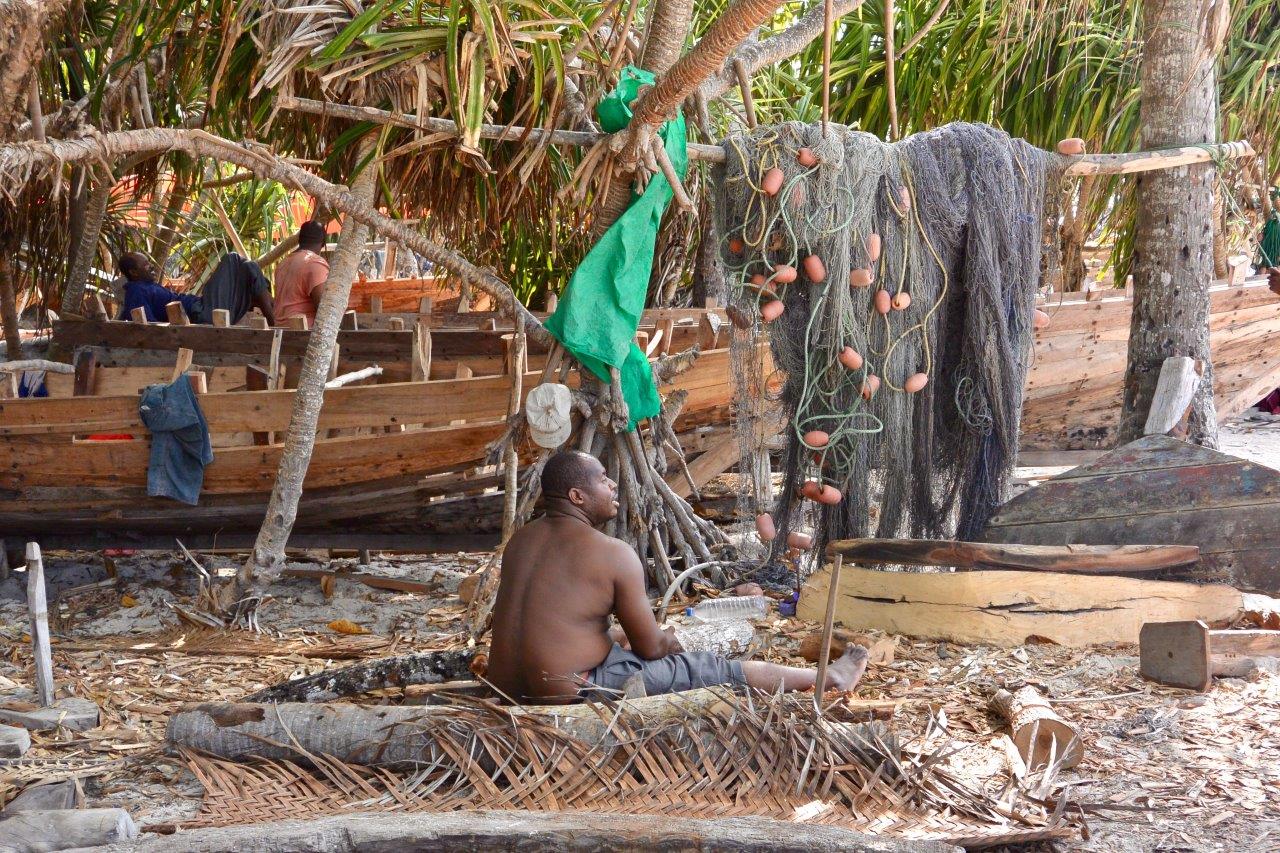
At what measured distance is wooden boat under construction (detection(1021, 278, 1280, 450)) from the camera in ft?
28.4

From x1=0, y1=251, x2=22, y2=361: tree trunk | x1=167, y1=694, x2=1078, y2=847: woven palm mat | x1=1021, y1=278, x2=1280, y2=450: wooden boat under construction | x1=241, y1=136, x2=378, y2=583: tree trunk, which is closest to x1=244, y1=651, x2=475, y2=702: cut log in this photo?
x1=167, y1=694, x2=1078, y2=847: woven palm mat

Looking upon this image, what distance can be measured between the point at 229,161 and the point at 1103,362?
664 cm

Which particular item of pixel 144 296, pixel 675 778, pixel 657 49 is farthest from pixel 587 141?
pixel 144 296

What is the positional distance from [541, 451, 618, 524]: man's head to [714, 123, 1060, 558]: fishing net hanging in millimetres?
1500

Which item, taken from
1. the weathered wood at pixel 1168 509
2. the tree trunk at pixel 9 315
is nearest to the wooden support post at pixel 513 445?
the weathered wood at pixel 1168 509

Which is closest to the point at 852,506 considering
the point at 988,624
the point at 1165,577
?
the point at 988,624

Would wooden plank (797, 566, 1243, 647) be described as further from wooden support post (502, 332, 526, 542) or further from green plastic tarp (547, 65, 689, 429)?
wooden support post (502, 332, 526, 542)

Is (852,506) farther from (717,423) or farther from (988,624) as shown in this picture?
(717,423)

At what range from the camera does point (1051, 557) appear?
4.82m

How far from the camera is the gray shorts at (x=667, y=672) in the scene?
3.80 metres

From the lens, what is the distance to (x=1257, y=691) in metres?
4.26

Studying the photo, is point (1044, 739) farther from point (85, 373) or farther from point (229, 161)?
point (85, 373)

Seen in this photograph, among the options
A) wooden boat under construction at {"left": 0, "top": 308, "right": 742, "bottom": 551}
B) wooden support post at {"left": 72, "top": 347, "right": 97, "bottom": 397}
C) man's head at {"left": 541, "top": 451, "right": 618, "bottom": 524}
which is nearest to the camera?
man's head at {"left": 541, "top": 451, "right": 618, "bottom": 524}

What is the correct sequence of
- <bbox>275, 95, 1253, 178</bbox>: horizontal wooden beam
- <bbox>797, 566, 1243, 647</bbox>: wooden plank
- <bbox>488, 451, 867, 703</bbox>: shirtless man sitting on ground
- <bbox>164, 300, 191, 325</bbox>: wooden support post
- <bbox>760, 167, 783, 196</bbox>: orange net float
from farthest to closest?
Answer: <bbox>164, 300, 191, 325</bbox>: wooden support post, <bbox>275, 95, 1253, 178</bbox>: horizontal wooden beam, <bbox>760, 167, 783, 196</bbox>: orange net float, <bbox>797, 566, 1243, 647</bbox>: wooden plank, <bbox>488, 451, 867, 703</bbox>: shirtless man sitting on ground
